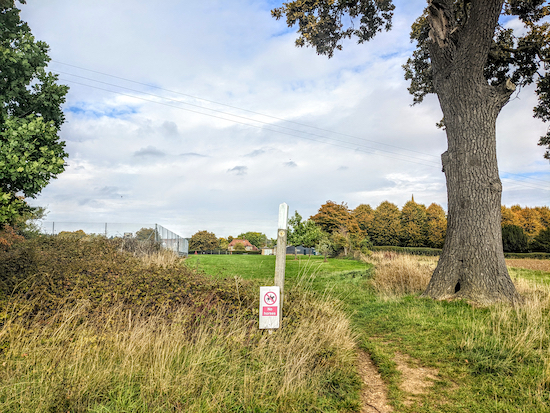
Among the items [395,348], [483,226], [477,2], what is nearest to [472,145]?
[483,226]

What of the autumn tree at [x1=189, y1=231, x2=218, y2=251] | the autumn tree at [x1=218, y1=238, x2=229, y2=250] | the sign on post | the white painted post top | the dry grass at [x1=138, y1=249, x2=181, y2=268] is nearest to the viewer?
the sign on post

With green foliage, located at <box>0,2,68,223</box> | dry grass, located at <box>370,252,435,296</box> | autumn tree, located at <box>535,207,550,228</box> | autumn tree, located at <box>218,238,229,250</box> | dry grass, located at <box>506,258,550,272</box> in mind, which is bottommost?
autumn tree, located at <box>218,238,229,250</box>

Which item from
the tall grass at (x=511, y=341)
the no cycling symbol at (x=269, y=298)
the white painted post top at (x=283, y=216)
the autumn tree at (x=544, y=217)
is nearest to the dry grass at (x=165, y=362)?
the no cycling symbol at (x=269, y=298)

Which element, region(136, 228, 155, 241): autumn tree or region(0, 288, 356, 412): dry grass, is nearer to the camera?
region(0, 288, 356, 412): dry grass

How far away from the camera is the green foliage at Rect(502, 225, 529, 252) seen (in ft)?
133

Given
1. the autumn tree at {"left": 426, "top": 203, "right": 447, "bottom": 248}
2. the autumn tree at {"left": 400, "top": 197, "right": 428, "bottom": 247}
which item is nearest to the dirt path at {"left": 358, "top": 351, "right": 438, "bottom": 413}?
the autumn tree at {"left": 426, "top": 203, "right": 447, "bottom": 248}

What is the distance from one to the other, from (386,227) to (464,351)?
167 feet

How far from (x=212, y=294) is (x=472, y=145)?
699 centimetres

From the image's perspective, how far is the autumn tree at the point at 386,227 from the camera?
53031 millimetres

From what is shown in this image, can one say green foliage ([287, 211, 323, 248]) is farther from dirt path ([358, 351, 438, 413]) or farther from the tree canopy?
dirt path ([358, 351, 438, 413])

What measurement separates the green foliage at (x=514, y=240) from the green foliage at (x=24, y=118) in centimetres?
4588

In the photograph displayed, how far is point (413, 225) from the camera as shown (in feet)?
169

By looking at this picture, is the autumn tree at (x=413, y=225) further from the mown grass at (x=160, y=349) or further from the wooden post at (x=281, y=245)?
the wooden post at (x=281, y=245)

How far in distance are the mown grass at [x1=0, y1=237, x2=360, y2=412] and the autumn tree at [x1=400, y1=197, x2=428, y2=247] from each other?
49.0 metres
